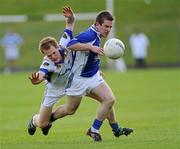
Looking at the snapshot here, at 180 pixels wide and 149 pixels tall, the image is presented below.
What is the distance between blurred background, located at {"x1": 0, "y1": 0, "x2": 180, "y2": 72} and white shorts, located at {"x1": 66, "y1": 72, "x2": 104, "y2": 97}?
30678mm

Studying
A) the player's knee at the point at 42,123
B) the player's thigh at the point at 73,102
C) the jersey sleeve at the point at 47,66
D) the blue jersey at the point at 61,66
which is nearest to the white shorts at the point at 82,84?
the player's thigh at the point at 73,102

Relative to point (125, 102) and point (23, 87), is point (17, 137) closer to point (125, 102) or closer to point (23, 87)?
point (125, 102)

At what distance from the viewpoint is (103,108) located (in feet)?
44.5

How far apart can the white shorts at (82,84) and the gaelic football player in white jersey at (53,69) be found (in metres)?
0.31

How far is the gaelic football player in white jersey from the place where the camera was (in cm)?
1354

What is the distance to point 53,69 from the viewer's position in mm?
13648

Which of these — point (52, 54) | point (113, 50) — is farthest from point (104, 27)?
point (52, 54)

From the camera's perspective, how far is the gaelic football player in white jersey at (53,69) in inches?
533

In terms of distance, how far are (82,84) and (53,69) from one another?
597 mm

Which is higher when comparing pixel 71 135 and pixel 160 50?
pixel 71 135

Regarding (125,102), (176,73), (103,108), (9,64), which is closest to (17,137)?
(103,108)

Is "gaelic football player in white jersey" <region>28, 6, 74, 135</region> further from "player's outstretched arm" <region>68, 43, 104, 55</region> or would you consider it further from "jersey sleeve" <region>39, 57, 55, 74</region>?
"player's outstretched arm" <region>68, 43, 104, 55</region>

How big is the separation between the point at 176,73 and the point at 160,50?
32.0 ft

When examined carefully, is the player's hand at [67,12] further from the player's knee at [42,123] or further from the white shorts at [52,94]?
the player's knee at [42,123]
